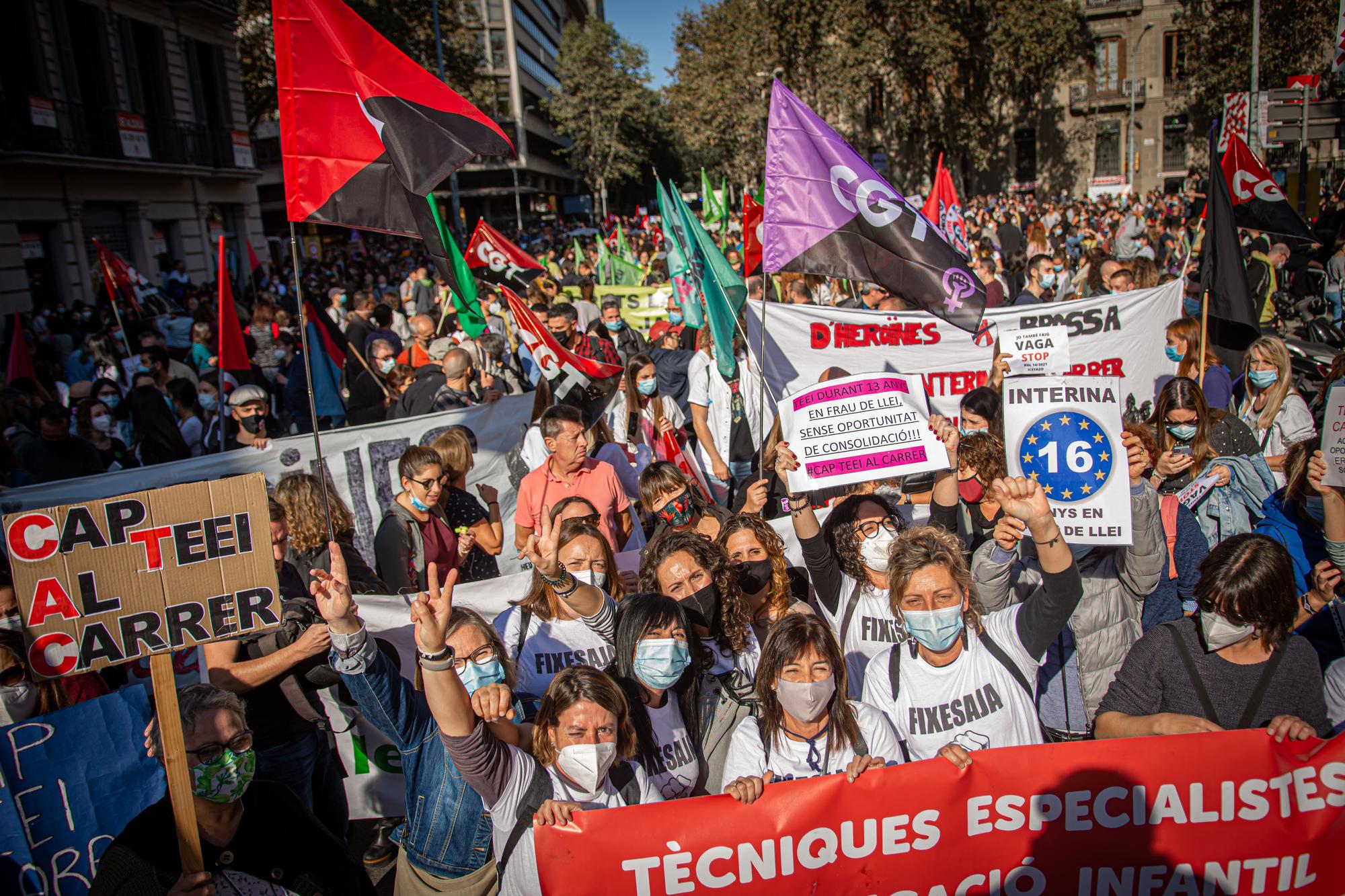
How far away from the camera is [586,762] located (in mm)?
2826

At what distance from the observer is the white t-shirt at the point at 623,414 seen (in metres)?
6.36

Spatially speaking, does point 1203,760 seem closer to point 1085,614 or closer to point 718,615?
point 1085,614

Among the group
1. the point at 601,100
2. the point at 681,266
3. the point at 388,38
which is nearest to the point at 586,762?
the point at 681,266

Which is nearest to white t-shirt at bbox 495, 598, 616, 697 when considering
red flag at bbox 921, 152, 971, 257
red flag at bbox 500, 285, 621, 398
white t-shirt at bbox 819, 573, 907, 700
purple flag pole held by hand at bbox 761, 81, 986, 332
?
white t-shirt at bbox 819, 573, 907, 700

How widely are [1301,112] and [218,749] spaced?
46.1 ft

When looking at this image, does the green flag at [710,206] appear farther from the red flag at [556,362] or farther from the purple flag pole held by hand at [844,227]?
the purple flag pole held by hand at [844,227]

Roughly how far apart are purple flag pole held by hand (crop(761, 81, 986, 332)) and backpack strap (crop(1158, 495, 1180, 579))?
1340 mm

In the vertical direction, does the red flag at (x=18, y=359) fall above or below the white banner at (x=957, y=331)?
above

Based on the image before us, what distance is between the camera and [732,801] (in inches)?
110

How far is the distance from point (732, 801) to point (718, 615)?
3.17ft

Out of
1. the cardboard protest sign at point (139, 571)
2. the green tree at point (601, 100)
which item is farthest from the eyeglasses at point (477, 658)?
the green tree at point (601, 100)

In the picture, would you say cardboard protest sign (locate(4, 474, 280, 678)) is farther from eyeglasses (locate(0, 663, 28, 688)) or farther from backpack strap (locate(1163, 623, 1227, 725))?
backpack strap (locate(1163, 623, 1227, 725))

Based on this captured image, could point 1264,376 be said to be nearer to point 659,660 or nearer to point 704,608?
point 704,608

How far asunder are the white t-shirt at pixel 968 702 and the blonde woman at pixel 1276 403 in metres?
3.05
